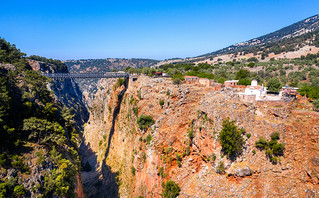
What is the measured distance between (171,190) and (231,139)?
10871 mm

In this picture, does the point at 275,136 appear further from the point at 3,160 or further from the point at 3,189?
the point at 3,160

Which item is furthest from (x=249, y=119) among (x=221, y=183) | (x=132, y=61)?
(x=132, y=61)

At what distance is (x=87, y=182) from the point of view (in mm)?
40375

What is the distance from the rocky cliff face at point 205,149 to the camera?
2153 cm

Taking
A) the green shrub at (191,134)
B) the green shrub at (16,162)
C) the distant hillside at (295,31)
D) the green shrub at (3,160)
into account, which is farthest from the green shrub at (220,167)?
the distant hillside at (295,31)

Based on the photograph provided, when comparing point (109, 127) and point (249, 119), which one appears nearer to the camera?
point (249, 119)

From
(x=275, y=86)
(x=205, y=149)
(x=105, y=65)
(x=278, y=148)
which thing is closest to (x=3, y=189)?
(x=205, y=149)

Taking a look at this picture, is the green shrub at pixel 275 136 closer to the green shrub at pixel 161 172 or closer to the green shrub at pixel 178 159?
the green shrub at pixel 178 159

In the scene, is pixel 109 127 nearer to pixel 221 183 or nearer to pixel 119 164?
pixel 119 164

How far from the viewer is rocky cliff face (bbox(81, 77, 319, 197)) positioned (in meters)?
21.5

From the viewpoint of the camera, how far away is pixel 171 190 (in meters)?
25.5

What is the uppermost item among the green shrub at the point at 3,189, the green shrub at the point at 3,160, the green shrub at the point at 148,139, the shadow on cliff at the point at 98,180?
the green shrub at the point at 3,160

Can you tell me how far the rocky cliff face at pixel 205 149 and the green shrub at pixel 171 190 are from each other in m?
0.77

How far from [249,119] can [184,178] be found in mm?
12193
